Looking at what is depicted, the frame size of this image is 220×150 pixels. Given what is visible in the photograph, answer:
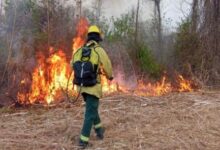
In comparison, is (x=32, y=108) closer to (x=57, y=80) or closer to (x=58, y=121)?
(x=57, y=80)

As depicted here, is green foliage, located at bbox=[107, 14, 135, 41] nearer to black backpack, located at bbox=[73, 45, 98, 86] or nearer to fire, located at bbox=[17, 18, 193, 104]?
fire, located at bbox=[17, 18, 193, 104]

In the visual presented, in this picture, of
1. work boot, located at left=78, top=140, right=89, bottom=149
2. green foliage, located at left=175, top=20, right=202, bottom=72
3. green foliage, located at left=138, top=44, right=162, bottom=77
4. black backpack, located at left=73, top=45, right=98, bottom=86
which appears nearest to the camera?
black backpack, located at left=73, top=45, right=98, bottom=86

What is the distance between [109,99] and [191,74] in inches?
203

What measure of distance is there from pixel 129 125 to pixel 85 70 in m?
2.01

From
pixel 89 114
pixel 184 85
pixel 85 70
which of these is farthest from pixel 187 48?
pixel 85 70

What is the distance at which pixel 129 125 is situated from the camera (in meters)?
8.28

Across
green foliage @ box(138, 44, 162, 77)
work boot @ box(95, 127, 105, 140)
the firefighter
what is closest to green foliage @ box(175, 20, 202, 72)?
green foliage @ box(138, 44, 162, 77)

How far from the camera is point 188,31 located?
659 inches

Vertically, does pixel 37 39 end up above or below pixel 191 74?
above

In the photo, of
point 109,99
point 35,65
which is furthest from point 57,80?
point 109,99

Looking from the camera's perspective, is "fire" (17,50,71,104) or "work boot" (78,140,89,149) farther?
"fire" (17,50,71,104)

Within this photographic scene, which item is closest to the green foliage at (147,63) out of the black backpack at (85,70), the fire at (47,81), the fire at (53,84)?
the fire at (53,84)

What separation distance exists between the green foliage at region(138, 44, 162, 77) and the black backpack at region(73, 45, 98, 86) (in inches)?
390

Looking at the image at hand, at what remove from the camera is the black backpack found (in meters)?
6.76
